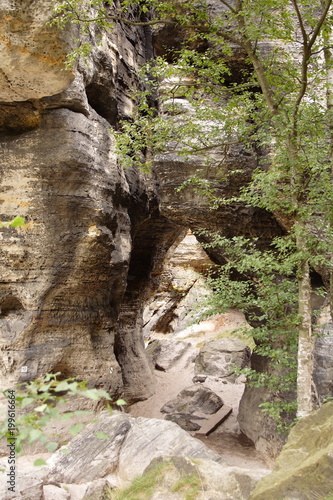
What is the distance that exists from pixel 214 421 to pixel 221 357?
19.5ft

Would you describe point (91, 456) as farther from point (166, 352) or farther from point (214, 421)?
point (166, 352)

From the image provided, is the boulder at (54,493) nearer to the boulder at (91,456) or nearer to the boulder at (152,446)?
the boulder at (91,456)

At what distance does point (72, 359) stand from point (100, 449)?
106 inches

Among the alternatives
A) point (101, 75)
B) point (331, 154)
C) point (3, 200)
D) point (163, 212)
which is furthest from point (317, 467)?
point (101, 75)

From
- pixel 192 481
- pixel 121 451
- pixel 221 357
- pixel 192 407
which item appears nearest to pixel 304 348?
pixel 192 481

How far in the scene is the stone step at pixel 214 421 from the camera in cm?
1112

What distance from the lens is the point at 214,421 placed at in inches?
460

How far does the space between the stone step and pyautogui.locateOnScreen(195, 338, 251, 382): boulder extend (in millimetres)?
3919

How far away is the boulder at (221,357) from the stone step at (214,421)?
3.92 meters

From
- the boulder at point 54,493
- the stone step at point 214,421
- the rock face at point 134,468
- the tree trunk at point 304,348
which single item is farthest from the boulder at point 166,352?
the tree trunk at point 304,348

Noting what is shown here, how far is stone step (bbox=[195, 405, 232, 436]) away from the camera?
1112 centimetres

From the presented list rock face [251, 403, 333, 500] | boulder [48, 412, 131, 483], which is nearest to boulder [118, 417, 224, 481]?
boulder [48, 412, 131, 483]

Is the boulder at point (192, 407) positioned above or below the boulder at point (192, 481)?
below

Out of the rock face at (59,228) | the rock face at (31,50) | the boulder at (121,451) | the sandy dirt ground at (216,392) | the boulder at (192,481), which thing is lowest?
the sandy dirt ground at (216,392)
